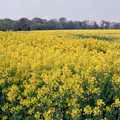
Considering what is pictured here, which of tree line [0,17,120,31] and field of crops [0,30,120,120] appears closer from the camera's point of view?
field of crops [0,30,120,120]

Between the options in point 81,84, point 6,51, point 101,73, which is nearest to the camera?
point 81,84

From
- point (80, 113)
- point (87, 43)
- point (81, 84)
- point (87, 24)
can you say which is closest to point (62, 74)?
point (81, 84)

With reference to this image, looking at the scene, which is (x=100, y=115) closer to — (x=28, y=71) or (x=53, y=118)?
(x=53, y=118)

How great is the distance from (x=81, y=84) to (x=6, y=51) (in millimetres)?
2670

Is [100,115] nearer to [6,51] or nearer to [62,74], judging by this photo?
[62,74]

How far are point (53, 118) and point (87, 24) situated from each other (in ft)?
132

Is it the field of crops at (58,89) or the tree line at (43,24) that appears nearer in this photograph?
the field of crops at (58,89)

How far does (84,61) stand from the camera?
8.22 metres

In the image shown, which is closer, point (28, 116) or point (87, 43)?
point (28, 116)

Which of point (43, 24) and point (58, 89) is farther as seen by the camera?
point (43, 24)

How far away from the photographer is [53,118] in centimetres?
677

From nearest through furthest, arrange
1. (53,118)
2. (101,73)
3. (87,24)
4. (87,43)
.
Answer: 1. (53,118)
2. (101,73)
3. (87,43)
4. (87,24)

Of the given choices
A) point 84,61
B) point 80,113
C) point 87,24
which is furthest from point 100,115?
point 87,24

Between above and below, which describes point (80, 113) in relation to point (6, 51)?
below
